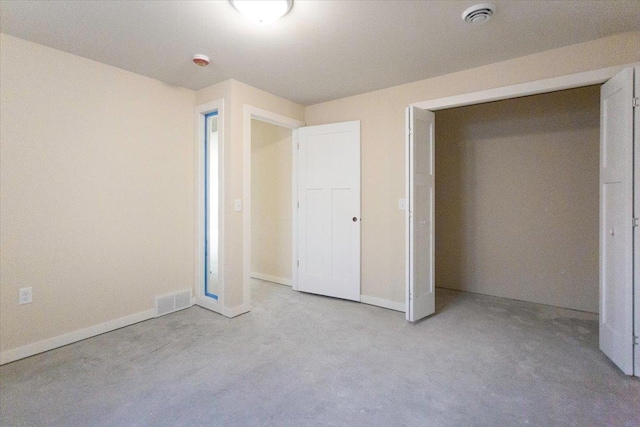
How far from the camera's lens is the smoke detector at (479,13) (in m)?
1.97

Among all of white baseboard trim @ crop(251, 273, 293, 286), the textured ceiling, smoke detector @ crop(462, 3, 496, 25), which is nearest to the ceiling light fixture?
the textured ceiling

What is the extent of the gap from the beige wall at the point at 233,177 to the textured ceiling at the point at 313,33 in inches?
10.3

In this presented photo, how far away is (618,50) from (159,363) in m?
4.20

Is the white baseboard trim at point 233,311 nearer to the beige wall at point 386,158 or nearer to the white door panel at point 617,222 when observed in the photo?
the beige wall at point 386,158

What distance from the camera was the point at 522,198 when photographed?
3.73 metres

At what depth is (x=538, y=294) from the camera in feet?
11.9

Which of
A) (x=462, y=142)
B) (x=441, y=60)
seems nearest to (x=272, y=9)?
Result: (x=441, y=60)

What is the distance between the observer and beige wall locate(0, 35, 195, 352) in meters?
2.36

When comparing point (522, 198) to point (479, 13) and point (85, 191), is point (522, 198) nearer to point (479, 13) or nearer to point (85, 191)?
point (479, 13)

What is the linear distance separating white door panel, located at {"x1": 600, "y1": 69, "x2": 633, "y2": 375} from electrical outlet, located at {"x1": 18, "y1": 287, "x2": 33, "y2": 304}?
14.5 feet

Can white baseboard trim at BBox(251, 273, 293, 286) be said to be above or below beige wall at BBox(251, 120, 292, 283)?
below

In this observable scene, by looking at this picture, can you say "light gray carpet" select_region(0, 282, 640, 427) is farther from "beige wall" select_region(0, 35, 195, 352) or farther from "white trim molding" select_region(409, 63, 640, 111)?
"white trim molding" select_region(409, 63, 640, 111)

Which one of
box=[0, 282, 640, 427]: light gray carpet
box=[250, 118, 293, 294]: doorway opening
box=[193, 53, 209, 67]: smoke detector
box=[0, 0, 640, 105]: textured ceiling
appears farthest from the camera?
box=[250, 118, 293, 294]: doorway opening

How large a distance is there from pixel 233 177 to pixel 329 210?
1.26m
